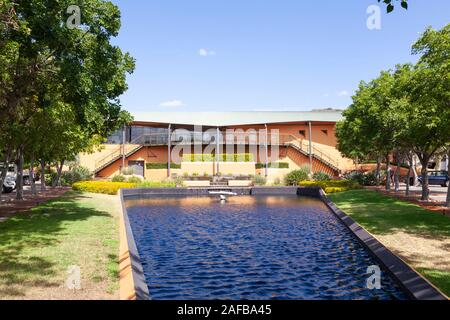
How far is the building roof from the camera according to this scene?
5294cm

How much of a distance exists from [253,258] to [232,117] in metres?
43.8

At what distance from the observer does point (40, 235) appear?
46.5 feet

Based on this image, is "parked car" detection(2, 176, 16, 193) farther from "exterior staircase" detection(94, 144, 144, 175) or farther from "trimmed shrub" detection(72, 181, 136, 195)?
"exterior staircase" detection(94, 144, 144, 175)

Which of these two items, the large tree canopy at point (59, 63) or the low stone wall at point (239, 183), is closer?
the large tree canopy at point (59, 63)

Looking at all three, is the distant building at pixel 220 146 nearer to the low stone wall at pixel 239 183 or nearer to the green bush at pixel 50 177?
the low stone wall at pixel 239 183

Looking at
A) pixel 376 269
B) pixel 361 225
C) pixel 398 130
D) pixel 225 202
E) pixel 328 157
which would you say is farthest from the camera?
pixel 328 157

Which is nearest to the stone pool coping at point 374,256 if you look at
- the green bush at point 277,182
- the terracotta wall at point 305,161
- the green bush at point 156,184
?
the green bush at point 156,184

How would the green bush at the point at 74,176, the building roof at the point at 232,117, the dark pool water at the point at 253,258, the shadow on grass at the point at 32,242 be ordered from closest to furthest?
1. the shadow on grass at the point at 32,242
2. the dark pool water at the point at 253,258
3. the green bush at the point at 74,176
4. the building roof at the point at 232,117

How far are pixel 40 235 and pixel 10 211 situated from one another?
7.27 m

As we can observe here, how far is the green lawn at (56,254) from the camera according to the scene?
28.0 ft

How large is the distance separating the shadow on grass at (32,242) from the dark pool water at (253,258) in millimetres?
2496
